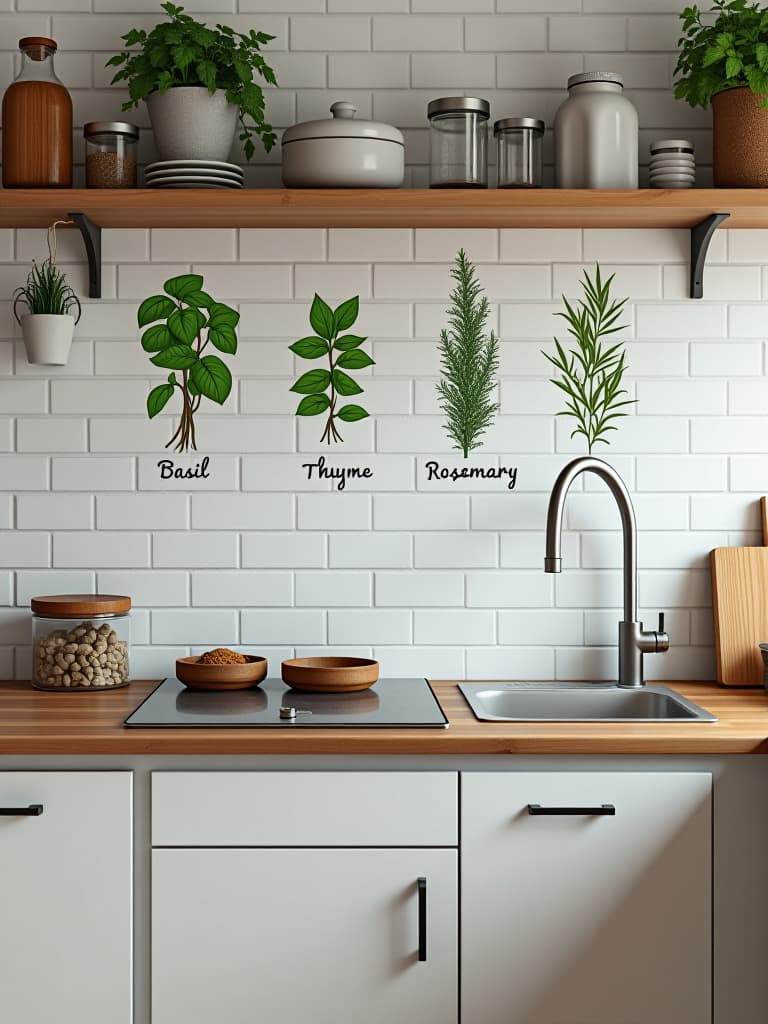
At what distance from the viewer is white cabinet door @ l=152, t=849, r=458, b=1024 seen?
1.96 metres

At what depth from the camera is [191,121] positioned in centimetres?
235

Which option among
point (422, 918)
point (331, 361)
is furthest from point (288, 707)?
point (331, 361)

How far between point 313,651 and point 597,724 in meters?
0.76

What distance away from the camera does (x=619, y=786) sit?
6.49 feet

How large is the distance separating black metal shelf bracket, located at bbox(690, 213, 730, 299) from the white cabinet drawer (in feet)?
4.43

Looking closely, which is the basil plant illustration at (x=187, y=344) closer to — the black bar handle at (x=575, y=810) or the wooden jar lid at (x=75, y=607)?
the wooden jar lid at (x=75, y=607)

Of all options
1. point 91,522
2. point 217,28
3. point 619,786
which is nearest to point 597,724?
point 619,786

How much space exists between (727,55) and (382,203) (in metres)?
0.78

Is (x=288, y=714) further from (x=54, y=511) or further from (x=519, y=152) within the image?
(x=519, y=152)

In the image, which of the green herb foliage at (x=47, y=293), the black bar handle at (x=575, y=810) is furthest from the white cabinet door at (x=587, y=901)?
the green herb foliage at (x=47, y=293)

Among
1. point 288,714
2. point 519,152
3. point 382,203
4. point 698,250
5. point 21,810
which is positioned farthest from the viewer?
point 698,250

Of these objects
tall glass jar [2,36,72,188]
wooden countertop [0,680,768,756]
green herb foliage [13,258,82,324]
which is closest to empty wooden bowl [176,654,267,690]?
wooden countertop [0,680,768,756]

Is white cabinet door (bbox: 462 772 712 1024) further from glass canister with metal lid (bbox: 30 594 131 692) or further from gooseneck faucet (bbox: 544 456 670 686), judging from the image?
glass canister with metal lid (bbox: 30 594 131 692)

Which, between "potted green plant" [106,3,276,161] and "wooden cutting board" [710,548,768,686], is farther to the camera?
"wooden cutting board" [710,548,768,686]
